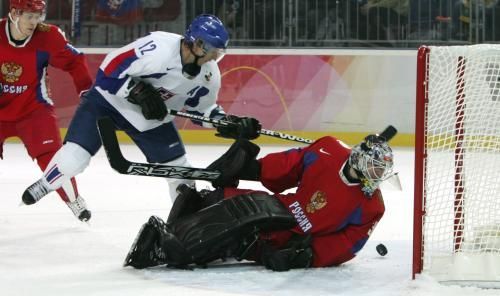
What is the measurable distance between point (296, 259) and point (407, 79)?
4449 millimetres

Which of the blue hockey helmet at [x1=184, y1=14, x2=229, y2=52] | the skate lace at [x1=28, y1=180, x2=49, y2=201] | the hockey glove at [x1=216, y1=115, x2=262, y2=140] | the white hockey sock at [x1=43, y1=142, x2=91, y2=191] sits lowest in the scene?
the skate lace at [x1=28, y1=180, x2=49, y2=201]

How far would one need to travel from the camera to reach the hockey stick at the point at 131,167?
11.1ft

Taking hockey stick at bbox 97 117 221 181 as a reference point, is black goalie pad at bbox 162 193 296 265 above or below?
below

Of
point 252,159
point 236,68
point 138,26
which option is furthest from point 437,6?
point 252,159

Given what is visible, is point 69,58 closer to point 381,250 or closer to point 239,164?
point 239,164

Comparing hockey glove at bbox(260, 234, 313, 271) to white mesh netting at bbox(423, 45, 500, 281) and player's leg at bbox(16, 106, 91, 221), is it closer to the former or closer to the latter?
white mesh netting at bbox(423, 45, 500, 281)

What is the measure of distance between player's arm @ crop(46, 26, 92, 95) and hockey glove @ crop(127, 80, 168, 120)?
687 mm

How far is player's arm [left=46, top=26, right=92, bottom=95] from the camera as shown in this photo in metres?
4.30

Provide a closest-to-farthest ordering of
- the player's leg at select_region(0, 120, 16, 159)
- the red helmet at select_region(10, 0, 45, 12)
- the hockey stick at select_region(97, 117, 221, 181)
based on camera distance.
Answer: the hockey stick at select_region(97, 117, 221, 181), the red helmet at select_region(10, 0, 45, 12), the player's leg at select_region(0, 120, 16, 159)

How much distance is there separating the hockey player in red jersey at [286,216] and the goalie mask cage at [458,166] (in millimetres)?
180

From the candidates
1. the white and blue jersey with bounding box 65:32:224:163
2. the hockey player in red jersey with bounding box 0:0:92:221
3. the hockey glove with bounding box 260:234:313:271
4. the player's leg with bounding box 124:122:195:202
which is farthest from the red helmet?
the hockey glove with bounding box 260:234:313:271

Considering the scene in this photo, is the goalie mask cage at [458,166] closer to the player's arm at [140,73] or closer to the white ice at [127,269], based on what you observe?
the white ice at [127,269]

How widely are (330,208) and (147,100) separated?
0.79m

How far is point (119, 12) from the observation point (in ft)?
26.5
